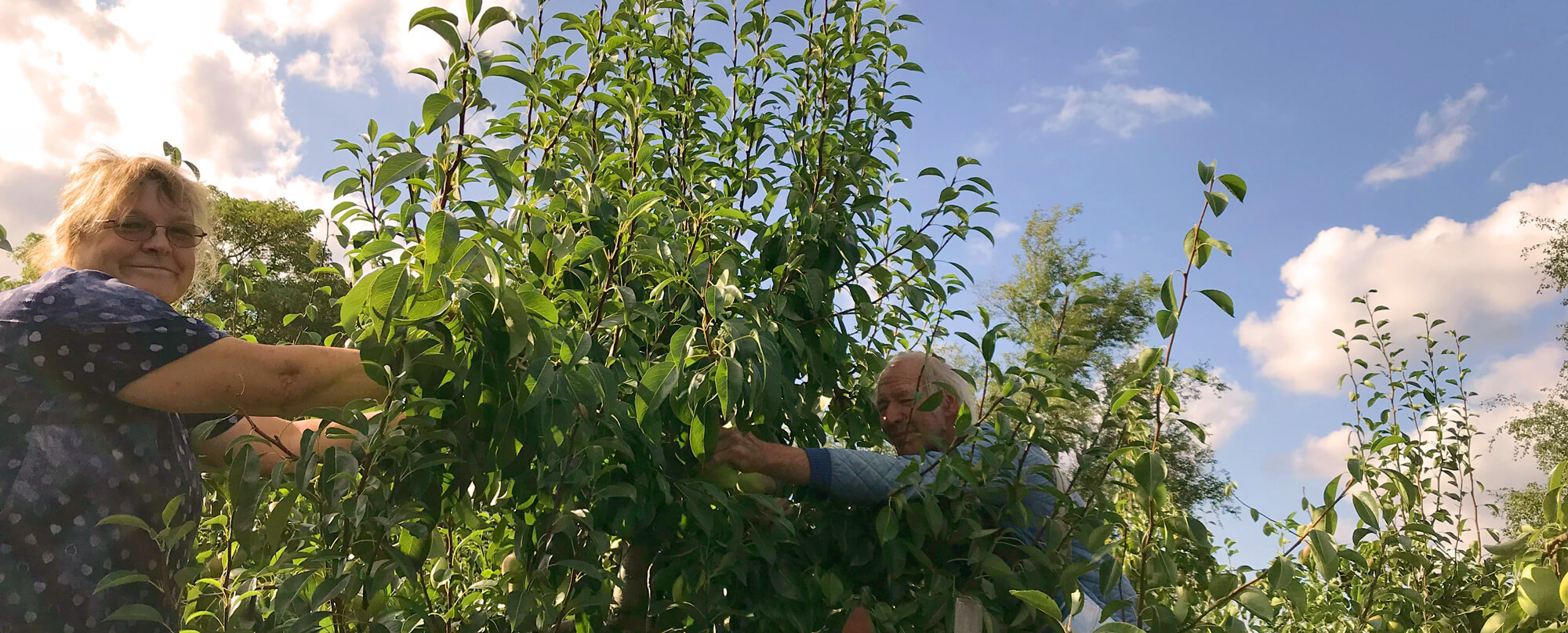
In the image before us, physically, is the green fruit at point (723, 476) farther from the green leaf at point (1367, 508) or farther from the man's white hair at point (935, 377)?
the green leaf at point (1367, 508)

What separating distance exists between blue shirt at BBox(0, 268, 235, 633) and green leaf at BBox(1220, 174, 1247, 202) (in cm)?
166

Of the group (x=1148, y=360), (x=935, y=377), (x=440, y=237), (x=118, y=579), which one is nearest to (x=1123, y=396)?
(x=1148, y=360)

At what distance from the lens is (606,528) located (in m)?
1.96

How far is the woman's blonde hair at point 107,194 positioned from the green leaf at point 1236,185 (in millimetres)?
1974

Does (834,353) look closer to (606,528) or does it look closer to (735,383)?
(606,528)

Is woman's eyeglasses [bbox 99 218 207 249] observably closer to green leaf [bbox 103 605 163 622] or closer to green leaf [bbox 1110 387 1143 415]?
green leaf [bbox 103 605 163 622]

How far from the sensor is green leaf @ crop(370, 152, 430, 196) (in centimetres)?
126

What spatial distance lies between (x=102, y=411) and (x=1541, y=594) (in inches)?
86.8

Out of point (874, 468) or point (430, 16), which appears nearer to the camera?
point (430, 16)

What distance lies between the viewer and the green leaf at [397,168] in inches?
49.6

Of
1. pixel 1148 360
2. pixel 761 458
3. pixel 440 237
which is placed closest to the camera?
pixel 440 237

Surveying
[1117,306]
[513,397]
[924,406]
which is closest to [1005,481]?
[924,406]

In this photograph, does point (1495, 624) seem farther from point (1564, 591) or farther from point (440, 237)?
point (440, 237)

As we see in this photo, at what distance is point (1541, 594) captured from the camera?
1.15m
